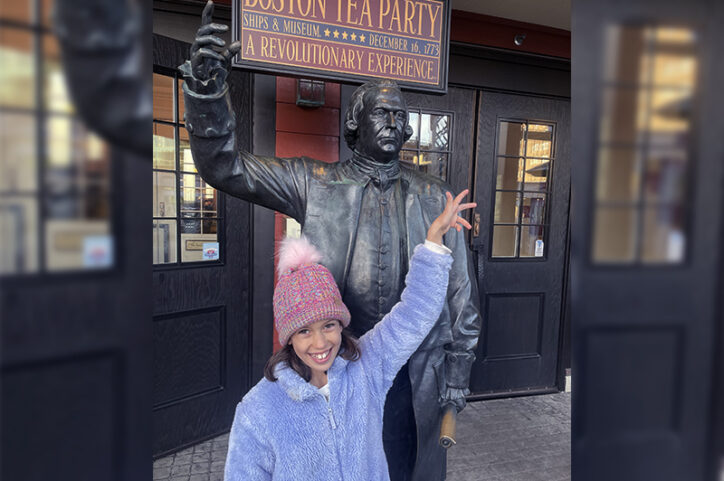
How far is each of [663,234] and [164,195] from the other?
293 centimetres

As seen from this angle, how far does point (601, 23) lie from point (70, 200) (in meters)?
0.46

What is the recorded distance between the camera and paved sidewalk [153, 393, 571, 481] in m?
2.78

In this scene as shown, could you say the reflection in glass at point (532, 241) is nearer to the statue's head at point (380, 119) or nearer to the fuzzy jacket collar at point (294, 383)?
the statue's head at point (380, 119)

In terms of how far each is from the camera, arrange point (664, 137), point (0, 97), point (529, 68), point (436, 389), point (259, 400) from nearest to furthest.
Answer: point (0, 97)
point (664, 137)
point (259, 400)
point (436, 389)
point (529, 68)

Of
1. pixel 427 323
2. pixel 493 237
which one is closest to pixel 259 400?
pixel 427 323

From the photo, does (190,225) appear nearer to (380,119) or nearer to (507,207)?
(380,119)

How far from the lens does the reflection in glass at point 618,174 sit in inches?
14.3

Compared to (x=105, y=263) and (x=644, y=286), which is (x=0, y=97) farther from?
(x=644, y=286)

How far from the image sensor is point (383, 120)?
5.00 feet

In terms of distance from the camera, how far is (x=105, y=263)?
30cm

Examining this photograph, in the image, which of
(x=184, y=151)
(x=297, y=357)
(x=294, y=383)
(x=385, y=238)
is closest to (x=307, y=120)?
(x=184, y=151)

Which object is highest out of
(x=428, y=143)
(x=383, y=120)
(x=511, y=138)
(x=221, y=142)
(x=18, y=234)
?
(x=511, y=138)

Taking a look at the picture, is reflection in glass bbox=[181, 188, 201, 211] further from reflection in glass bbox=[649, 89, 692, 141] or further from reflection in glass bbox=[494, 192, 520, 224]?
reflection in glass bbox=[649, 89, 692, 141]

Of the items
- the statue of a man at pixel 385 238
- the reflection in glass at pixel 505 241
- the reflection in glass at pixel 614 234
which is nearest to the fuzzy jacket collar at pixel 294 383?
the statue of a man at pixel 385 238
